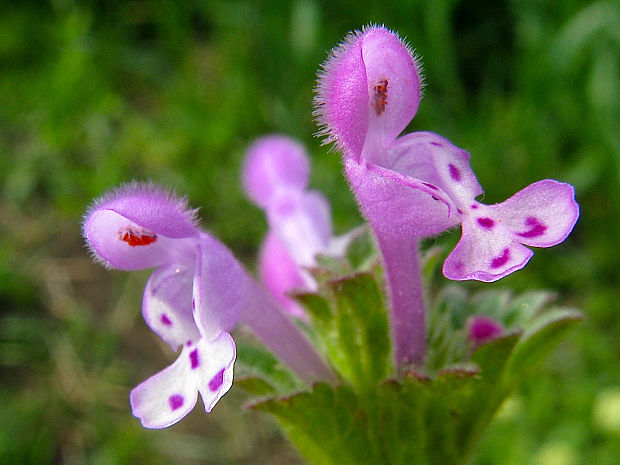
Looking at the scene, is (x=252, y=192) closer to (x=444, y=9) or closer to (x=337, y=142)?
(x=337, y=142)

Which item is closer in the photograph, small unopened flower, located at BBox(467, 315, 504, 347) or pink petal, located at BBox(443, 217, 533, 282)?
pink petal, located at BBox(443, 217, 533, 282)

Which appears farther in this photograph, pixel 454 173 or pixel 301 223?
pixel 301 223

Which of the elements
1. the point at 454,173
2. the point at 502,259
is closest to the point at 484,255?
the point at 502,259

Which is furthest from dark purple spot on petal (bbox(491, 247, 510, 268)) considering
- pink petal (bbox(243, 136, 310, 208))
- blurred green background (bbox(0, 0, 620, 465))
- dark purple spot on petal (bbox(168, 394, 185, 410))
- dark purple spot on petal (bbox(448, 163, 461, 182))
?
blurred green background (bbox(0, 0, 620, 465))

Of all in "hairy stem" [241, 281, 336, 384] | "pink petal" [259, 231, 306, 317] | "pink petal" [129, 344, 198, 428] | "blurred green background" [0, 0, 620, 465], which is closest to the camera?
"pink petal" [129, 344, 198, 428]

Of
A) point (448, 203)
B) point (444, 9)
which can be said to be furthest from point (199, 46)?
A: point (448, 203)

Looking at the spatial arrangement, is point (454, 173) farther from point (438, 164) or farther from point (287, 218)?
point (287, 218)

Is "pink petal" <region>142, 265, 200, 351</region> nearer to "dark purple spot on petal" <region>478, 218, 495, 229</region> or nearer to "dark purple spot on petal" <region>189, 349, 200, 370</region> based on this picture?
"dark purple spot on petal" <region>189, 349, 200, 370</region>
